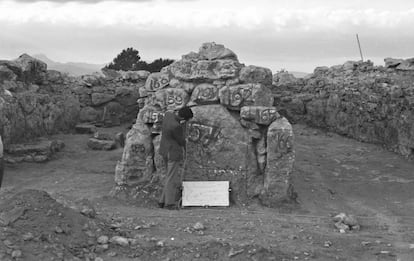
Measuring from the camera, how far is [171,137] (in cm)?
871

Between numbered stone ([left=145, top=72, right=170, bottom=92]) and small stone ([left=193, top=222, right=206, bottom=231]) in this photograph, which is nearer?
small stone ([left=193, top=222, right=206, bottom=231])

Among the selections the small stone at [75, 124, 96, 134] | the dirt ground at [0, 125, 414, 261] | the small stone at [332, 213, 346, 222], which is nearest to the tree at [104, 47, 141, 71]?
the small stone at [75, 124, 96, 134]

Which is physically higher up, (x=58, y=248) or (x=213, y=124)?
(x=213, y=124)

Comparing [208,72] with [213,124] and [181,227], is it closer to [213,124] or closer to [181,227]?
[213,124]

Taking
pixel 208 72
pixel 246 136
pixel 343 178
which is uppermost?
pixel 208 72

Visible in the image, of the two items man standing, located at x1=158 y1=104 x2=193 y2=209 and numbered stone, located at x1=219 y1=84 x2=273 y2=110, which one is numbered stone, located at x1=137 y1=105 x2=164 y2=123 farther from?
numbered stone, located at x1=219 y1=84 x2=273 y2=110

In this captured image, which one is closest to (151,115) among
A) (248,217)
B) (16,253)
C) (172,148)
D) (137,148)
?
(137,148)

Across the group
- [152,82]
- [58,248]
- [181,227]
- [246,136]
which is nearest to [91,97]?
[152,82]

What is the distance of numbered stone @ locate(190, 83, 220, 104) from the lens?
365 inches

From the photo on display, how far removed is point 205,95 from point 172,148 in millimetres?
1118

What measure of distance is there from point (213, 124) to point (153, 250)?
10.5 ft

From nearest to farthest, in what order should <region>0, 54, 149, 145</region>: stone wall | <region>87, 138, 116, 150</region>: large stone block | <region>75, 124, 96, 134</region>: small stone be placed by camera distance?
1. <region>0, 54, 149, 145</region>: stone wall
2. <region>87, 138, 116, 150</region>: large stone block
3. <region>75, 124, 96, 134</region>: small stone

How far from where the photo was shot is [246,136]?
910 cm

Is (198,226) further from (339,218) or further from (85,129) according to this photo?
(85,129)
